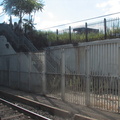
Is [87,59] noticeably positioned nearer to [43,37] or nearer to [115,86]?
[115,86]

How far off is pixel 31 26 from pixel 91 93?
18.1 m

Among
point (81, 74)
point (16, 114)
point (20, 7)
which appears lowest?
point (16, 114)

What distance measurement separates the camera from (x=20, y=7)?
26422 mm

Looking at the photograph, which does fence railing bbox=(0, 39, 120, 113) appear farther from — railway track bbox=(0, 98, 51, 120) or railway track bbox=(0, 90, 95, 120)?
railway track bbox=(0, 98, 51, 120)

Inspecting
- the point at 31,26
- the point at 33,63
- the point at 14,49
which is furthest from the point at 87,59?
the point at 31,26

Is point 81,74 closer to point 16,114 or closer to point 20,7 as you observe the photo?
point 16,114

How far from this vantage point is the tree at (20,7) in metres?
26.4

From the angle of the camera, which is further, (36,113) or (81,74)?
(81,74)

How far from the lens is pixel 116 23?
1627 centimetres

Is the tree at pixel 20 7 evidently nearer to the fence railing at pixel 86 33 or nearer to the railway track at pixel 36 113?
the fence railing at pixel 86 33

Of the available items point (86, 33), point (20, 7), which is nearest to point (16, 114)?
point (86, 33)

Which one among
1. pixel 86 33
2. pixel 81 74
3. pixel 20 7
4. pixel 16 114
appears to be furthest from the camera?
pixel 20 7

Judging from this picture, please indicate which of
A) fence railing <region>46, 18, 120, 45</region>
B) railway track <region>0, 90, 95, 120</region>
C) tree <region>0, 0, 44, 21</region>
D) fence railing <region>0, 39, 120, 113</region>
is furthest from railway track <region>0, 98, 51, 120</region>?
tree <region>0, 0, 44, 21</region>

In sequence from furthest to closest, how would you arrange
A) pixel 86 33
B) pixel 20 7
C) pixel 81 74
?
pixel 20 7 < pixel 86 33 < pixel 81 74
